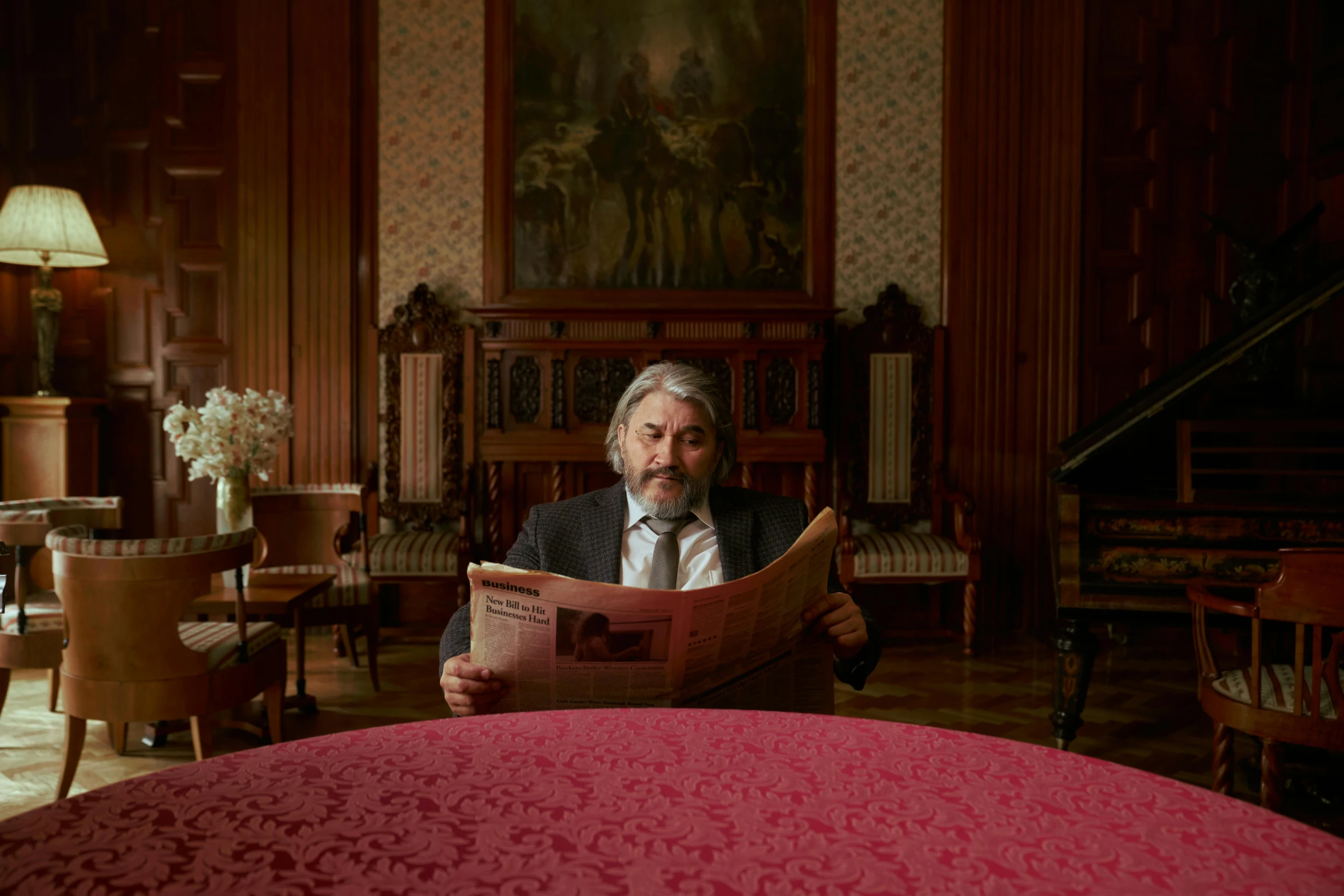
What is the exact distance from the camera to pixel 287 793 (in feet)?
2.42

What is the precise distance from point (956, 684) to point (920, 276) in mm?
2297

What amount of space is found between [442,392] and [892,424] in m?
2.56

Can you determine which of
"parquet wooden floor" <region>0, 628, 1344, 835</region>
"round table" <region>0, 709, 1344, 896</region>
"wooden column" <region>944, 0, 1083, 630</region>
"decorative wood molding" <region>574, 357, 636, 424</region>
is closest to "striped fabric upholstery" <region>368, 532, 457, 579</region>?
"parquet wooden floor" <region>0, 628, 1344, 835</region>

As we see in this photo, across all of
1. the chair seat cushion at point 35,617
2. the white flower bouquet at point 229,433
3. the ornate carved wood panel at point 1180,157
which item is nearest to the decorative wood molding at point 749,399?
the ornate carved wood panel at point 1180,157

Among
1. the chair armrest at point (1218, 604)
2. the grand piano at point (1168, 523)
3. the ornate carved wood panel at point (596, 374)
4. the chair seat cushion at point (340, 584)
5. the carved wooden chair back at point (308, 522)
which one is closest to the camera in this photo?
the chair armrest at point (1218, 604)

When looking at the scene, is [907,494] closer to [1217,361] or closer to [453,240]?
[1217,361]

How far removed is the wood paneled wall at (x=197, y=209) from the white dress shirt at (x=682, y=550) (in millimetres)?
3460

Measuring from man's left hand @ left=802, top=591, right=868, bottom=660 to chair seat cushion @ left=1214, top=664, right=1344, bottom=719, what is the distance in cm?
133

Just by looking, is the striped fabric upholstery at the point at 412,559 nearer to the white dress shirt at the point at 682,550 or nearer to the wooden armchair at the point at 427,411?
the wooden armchair at the point at 427,411

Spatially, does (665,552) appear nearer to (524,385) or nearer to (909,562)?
(909,562)

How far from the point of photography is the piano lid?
101 inches

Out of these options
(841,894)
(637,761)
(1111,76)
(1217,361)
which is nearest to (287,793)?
(637,761)

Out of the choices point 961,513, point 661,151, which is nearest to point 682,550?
point 961,513

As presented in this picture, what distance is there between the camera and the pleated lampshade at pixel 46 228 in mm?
4188
